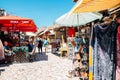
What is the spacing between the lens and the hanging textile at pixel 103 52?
17.6 ft

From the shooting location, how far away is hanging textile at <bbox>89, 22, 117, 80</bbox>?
211 inches

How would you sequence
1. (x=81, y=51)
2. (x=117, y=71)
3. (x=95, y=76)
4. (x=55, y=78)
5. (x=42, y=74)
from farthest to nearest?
(x=42, y=74) < (x=55, y=78) < (x=81, y=51) < (x=95, y=76) < (x=117, y=71)

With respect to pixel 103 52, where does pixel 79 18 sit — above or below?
above

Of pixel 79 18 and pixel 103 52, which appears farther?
pixel 79 18

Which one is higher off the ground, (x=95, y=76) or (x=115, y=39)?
(x=115, y=39)

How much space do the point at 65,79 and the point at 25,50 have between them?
16.7 ft

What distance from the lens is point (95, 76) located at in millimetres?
6324

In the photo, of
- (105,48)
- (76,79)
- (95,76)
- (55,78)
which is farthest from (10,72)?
(105,48)

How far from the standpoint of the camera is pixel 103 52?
5930mm

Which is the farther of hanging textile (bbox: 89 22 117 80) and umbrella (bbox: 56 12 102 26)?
umbrella (bbox: 56 12 102 26)

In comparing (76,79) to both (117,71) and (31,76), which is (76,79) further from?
(117,71)

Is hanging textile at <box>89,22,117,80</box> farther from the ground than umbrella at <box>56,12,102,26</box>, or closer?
closer

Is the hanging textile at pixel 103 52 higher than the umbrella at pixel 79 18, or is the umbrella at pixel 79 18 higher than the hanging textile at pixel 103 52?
the umbrella at pixel 79 18

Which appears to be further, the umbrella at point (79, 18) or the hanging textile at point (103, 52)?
the umbrella at point (79, 18)
